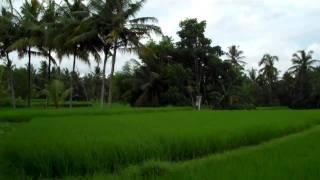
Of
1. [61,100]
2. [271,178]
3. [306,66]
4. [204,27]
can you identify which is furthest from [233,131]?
[306,66]

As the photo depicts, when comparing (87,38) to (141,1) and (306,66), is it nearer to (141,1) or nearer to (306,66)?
(141,1)

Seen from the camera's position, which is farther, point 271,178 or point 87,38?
point 87,38

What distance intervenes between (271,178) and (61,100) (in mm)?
29195

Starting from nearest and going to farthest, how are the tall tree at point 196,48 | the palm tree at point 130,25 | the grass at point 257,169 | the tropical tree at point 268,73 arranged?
the grass at point 257,169 < the palm tree at point 130,25 < the tall tree at point 196,48 < the tropical tree at point 268,73

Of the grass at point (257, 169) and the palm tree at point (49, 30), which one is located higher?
the palm tree at point (49, 30)

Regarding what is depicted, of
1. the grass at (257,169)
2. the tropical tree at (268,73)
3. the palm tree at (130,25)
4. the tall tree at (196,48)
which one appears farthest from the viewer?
the tropical tree at (268,73)

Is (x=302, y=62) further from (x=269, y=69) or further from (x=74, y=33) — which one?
(x=74, y=33)

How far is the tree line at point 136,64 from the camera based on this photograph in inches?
1144

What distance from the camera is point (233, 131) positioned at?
13.3m

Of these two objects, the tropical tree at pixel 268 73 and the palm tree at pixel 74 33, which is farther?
the tropical tree at pixel 268 73

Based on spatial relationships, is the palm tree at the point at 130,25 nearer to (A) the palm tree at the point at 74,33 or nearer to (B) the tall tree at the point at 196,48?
(A) the palm tree at the point at 74,33

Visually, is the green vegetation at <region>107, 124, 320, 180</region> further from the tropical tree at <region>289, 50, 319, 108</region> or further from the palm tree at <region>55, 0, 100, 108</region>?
the tropical tree at <region>289, 50, 319, 108</region>

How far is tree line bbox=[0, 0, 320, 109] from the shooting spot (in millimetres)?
29047

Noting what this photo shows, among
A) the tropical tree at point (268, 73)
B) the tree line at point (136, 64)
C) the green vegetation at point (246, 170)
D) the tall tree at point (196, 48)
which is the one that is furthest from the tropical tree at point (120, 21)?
the tropical tree at point (268, 73)
